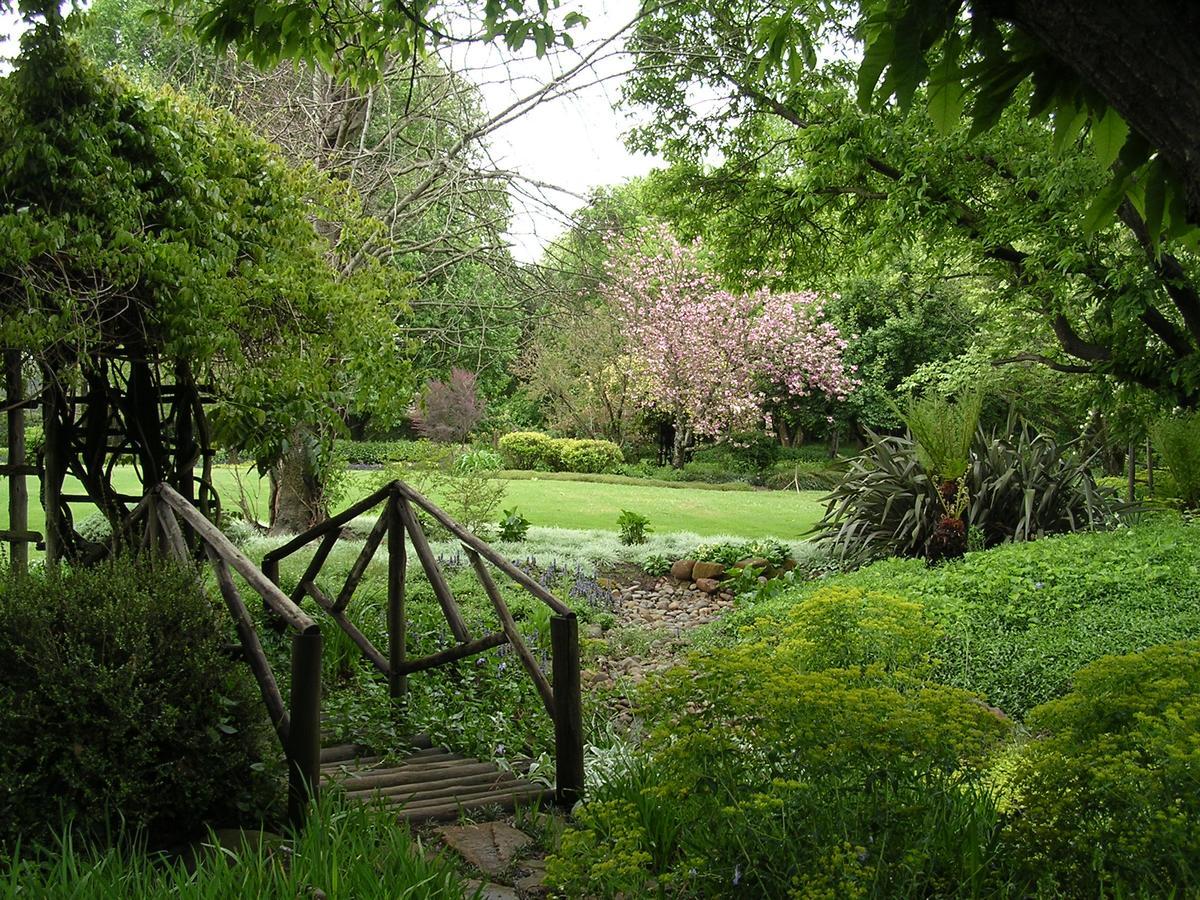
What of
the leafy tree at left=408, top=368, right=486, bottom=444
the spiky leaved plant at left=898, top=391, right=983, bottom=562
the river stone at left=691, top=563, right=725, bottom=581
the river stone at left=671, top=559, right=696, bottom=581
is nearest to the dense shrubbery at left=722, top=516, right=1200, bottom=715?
the spiky leaved plant at left=898, top=391, right=983, bottom=562

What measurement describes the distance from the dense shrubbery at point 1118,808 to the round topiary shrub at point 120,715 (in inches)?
94.4

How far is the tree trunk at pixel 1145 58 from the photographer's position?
59.8 inches

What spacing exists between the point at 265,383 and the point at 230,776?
8.25 feet

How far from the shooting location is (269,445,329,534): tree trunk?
10383mm

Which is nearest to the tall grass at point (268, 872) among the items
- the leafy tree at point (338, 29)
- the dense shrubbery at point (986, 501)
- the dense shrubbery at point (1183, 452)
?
the leafy tree at point (338, 29)

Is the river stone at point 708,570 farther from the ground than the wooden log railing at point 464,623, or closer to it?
closer to it

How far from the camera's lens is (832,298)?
23.9 m

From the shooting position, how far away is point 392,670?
500cm

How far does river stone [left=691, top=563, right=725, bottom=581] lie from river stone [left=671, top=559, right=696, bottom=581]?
14cm

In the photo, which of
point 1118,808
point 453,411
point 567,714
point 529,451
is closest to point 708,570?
point 567,714

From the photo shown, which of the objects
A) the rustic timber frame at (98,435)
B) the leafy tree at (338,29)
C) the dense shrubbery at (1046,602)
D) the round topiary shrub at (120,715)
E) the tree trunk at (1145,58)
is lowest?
the dense shrubbery at (1046,602)

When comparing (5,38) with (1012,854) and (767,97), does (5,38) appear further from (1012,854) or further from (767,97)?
(767,97)

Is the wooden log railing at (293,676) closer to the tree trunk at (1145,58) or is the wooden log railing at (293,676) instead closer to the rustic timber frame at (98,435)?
the rustic timber frame at (98,435)

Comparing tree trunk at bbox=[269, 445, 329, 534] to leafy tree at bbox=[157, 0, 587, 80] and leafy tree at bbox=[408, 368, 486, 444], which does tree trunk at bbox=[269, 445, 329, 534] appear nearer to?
leafy tree at bbox=[157, 0, 587, 80]
